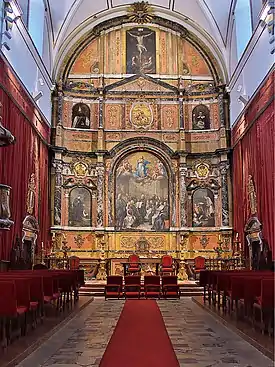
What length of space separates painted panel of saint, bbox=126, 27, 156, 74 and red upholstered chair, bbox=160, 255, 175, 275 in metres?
9.87

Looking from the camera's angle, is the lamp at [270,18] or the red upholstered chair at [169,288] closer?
the lamp at [270,18]

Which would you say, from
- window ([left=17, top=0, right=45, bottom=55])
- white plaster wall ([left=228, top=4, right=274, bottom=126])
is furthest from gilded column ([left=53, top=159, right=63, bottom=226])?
white plaster wall ([left=228, top=4, right=274, bottom=126])

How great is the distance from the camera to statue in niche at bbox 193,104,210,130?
23.8 metres

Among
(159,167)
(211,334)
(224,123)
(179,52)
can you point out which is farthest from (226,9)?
(211,334)

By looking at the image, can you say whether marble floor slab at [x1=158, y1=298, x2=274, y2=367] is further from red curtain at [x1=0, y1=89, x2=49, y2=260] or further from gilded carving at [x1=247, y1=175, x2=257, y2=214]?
gilded carving at [x1=247, y1=175, x2=257, y2=214]

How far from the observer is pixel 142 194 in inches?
896

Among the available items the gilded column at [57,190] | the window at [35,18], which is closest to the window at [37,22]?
the window at [35,18]

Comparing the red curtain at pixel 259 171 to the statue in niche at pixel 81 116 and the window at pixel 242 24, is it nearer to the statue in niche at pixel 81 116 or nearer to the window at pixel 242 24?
the window at pixel 242 24

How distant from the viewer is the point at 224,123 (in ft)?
75.9

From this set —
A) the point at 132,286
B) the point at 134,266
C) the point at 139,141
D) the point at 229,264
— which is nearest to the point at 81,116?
the point at 139,141

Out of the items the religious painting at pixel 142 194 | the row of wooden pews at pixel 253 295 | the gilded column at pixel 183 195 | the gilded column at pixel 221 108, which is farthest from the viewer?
the gilded column at pixel 221 108

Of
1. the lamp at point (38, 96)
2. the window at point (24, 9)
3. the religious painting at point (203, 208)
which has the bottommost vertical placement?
the religious painting at point (203, 208)

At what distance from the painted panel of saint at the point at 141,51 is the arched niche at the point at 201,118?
10.1 feet

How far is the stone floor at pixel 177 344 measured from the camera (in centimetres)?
583
